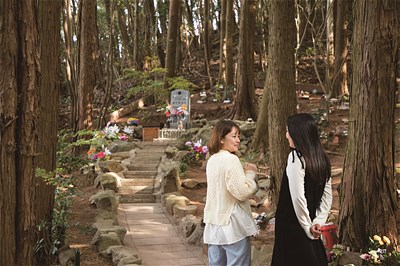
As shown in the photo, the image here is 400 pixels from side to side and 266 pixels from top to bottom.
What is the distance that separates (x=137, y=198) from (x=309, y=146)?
753 centimetres

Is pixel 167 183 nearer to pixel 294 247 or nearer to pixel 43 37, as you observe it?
pixel 43 37

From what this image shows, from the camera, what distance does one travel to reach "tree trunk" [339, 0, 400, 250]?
488 cm

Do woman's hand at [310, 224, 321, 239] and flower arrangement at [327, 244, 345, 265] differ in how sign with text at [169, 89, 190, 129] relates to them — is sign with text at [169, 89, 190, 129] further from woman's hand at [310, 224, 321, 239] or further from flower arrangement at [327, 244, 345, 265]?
woman's hand at [310, 224, 321, 239]

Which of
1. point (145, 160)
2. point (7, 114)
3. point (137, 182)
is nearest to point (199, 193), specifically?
point (137, 182)

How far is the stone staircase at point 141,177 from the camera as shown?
10.4 metres

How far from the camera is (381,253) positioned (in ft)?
15.3

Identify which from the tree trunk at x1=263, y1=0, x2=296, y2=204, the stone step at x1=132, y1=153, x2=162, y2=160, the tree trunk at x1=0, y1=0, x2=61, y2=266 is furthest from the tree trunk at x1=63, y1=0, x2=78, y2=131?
the tree trunk at x1=0, y1=0, x2=61, y2=266

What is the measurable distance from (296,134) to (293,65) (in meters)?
5.41

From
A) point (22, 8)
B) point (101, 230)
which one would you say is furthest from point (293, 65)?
point (22, 8)

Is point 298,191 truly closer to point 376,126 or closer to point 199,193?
point 376,126

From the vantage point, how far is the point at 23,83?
3975 mm

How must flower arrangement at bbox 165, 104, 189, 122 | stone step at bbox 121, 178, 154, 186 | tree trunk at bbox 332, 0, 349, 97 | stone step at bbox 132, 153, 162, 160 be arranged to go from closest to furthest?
stone step at bbox 121, 178, 154, 186, stone step at bbox 132, 153, 162, 160, flower arrangement at bbox 165, 104, 189, 122, tree trunk at bbox 332, 0, 349, 97

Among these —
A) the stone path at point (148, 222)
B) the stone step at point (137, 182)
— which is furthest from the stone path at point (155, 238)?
the stone step at point (137, 182)

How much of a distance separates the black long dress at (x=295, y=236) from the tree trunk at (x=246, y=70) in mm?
12827
